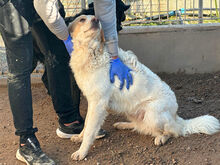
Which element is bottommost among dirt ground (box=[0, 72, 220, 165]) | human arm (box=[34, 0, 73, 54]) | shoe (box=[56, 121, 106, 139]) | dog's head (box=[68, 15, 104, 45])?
dirt ground (box=[0, 72, 220, 165])

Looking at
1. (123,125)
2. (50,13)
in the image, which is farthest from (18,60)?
(123,125)

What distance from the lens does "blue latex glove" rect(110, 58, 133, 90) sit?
297 centimetres

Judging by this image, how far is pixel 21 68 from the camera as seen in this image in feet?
8.45

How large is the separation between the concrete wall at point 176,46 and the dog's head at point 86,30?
1.99 meters

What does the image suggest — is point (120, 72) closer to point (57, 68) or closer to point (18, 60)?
point (57, 68)

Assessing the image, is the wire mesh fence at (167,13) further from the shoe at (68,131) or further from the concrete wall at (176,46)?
the shoe at (68,131)

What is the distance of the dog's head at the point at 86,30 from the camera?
2805 mm

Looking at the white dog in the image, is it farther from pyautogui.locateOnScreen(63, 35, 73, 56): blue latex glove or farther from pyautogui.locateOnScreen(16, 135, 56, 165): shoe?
pyautogui.locateOnScreen(16, 135, 56, 165): shoe

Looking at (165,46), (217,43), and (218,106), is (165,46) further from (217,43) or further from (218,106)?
(218,106)

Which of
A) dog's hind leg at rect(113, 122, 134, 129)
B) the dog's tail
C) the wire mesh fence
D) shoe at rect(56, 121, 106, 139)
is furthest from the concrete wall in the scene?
shoe at rect(56, 121, 106, 139)

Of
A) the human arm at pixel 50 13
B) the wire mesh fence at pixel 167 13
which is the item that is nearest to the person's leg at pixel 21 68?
the human arm at pixel 50 13

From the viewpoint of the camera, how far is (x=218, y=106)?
3.88 meters

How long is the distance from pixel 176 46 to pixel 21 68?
3021 mm

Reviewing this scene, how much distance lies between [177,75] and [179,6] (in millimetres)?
1213
